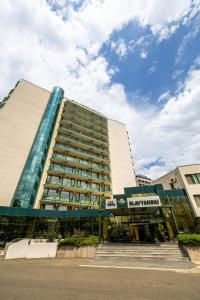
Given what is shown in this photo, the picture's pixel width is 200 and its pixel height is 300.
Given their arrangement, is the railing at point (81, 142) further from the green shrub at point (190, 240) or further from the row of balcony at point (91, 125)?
the green shrub at point (190, 240)

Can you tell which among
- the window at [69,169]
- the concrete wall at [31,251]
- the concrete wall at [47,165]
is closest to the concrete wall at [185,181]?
the window at [69,169]

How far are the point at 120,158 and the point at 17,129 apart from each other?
3056cm

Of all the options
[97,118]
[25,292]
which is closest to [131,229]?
[25,292]

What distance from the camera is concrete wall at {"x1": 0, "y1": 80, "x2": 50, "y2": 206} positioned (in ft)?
102

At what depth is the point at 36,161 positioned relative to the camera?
35219 mm

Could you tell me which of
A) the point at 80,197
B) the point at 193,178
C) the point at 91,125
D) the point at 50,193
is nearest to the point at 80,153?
the point at 80,197

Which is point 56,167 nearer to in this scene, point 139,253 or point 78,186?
point 78,186

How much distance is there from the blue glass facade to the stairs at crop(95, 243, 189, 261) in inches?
744

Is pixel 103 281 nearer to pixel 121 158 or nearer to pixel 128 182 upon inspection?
pixel 128 182

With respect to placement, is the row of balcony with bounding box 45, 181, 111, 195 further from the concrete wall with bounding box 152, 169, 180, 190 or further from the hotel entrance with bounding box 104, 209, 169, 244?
the hotel entrance with bounding box 104, 209, 169, 244

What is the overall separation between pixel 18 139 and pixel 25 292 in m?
34.0

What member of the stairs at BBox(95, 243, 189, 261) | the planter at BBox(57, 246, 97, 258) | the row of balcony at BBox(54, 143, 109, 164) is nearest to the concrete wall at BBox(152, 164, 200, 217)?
the stairs at BBox(95, 243, 189, 261)

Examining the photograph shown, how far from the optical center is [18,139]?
36062 millimetres

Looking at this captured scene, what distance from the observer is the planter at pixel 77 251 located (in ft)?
56.2
